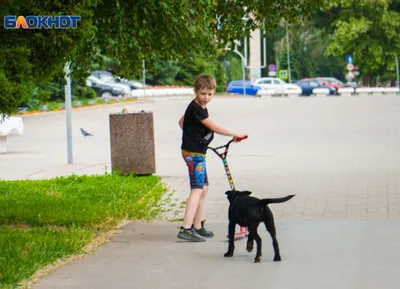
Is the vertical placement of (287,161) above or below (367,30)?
below

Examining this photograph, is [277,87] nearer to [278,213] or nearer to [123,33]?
[278,213]

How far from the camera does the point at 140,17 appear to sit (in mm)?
10820

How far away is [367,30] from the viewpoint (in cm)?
7181

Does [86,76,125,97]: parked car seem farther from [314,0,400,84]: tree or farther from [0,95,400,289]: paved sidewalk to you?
[0,95,400,289]: paved sidewalk

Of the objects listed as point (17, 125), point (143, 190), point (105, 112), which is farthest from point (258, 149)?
point (105, 112)

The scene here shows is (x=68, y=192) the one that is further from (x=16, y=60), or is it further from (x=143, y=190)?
(x=16, y=60)

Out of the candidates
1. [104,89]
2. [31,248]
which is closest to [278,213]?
[31,248]

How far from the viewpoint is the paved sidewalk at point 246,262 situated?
7.91 meters

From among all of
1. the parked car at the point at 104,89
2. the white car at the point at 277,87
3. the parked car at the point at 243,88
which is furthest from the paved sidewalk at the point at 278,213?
the parked car at the point at 243,88

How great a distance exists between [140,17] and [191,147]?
5.54 feet

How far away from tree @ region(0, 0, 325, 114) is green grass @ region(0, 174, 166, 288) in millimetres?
1244

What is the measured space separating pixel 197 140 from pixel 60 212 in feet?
8.17

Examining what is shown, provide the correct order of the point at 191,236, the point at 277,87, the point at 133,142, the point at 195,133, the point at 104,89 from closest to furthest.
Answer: the point at 195,133 → the point at 191,236 → the point at 133,142 → the point at 104,89 → the point at 277,87

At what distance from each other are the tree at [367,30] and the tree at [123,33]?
2187 inches
